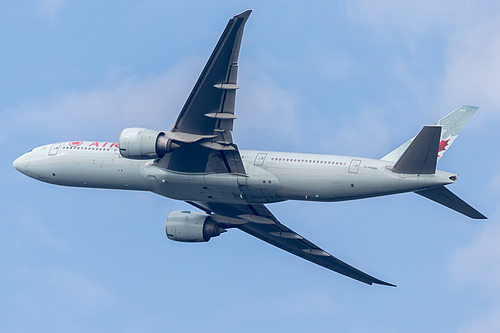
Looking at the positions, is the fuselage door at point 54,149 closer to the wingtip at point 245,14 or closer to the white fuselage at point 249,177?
the white fuselage at point 249,177

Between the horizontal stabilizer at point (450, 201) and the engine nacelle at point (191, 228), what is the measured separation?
16192 mm

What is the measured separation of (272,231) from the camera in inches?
2542

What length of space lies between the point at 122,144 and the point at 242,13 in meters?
11.1

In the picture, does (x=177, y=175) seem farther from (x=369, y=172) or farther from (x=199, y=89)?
(x=369, y=172)

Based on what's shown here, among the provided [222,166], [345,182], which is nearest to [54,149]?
[222,166]

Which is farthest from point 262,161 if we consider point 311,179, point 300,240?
point 300,240

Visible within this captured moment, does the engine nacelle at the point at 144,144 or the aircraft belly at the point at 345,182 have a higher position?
the engine nacelle at the point at 144,144

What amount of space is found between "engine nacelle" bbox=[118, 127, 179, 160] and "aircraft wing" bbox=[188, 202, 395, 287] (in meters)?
10.0

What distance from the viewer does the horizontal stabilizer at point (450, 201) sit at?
5278 centimetres

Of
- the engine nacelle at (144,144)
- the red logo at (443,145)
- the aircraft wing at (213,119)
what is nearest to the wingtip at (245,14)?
the aircraft wing at (213,119)

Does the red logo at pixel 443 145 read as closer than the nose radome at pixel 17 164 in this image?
Yes

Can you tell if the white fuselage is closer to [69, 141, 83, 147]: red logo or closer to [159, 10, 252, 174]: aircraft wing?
[69, 141, 83, 147]: red logo

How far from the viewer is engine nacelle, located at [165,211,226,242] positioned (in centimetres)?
6241

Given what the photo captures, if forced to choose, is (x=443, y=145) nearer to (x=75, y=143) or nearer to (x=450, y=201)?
(x=450, y=201)
